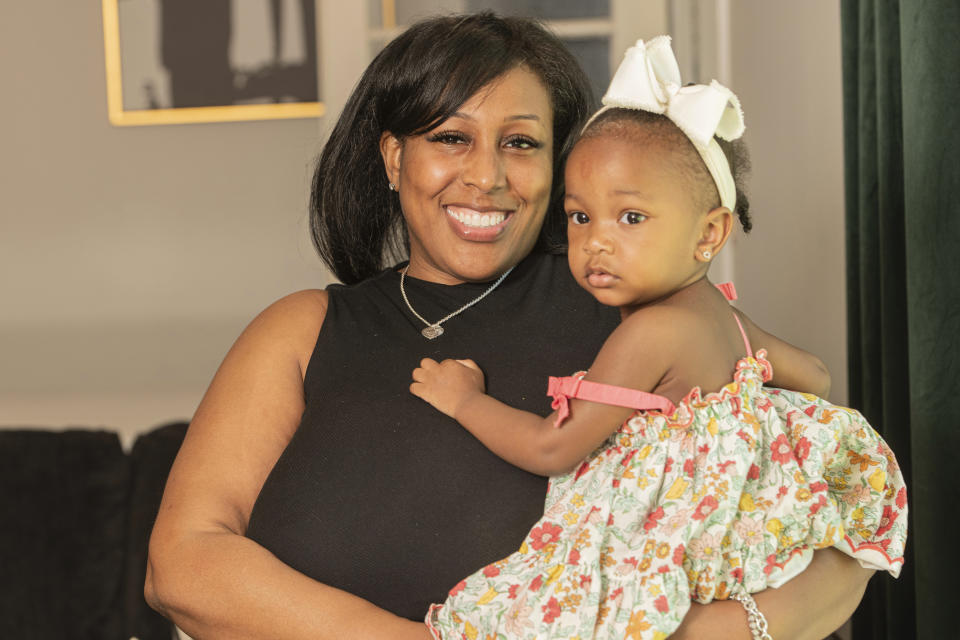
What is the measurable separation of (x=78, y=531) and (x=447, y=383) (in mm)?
1526

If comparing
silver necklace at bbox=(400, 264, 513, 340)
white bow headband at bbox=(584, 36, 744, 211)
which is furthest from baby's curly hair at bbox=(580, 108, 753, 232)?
silver necklace at bbox=(400, 264, 513, 340)

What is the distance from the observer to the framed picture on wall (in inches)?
152

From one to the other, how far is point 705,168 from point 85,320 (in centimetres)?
327

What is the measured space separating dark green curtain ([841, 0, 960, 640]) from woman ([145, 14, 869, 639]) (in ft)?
Answer: 0.85

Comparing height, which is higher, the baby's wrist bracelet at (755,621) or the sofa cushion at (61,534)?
the baby's wrist bracelet at (755,621)

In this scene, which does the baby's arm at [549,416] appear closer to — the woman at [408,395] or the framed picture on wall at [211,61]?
the woman at [408,395]

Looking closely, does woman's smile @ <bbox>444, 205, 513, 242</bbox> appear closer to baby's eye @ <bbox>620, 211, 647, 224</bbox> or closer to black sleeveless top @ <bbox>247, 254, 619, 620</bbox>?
black sleeveless top @ <bbox>247, 254, 619, 620</bbox>

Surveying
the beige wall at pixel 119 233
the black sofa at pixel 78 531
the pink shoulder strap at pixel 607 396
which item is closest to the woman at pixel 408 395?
A: the pink shoulder strap at pixel 607 396

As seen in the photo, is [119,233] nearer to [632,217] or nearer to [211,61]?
[211,61]

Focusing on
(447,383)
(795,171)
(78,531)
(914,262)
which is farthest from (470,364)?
(78,531)

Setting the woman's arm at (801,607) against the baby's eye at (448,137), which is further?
the baby's eye at (448,137)

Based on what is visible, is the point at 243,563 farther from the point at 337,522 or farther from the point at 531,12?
the point at 531,12

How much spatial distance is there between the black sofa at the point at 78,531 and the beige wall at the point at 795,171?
1.68m

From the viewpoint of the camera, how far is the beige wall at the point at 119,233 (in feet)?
12.8
